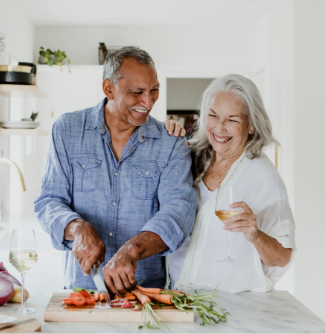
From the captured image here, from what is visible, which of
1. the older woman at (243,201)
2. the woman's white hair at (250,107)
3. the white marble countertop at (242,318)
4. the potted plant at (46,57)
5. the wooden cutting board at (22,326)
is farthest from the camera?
the potted plant at (46,57)

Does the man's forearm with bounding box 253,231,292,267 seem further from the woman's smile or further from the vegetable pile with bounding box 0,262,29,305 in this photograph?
the vegetable pile with bounding box 0,262,29,305

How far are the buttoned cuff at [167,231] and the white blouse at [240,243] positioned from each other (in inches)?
7.2

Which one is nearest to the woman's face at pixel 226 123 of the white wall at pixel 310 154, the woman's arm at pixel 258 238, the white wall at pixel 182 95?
the woman's arm at pixel 258 238

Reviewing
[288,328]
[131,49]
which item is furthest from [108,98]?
[288,328]

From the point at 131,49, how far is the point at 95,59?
4249 millimetres

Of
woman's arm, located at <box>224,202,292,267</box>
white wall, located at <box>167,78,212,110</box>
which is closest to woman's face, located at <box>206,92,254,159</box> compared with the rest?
woman's arm, located at <box>224,202,292,267</box>

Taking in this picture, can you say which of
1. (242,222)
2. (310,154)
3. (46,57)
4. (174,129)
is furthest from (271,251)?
(46,57)

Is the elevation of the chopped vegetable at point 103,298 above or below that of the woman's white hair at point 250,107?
below

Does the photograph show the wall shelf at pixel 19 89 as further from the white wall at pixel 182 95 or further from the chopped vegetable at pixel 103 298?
the white wall at pixel 182 95

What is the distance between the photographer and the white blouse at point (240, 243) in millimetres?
1615

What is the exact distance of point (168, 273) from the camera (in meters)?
1.76

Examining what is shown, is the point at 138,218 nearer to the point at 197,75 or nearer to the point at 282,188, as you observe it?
the point at 282,188

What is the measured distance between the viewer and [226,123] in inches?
67.7

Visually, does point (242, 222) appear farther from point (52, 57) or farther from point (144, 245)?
point (52, 57)
